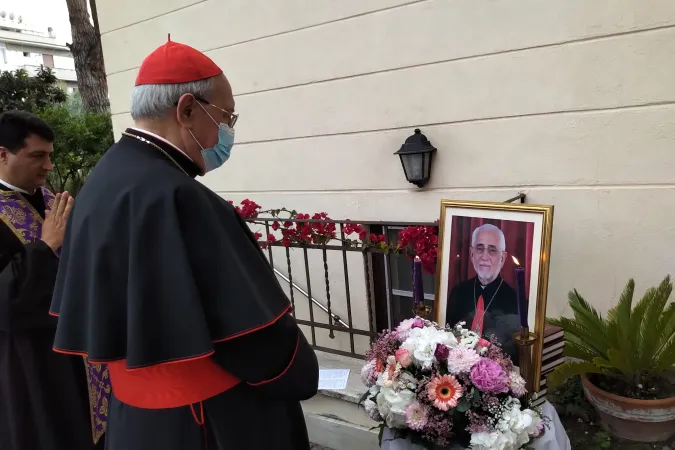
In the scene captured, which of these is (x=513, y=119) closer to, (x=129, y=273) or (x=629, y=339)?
(x=629, y=339)

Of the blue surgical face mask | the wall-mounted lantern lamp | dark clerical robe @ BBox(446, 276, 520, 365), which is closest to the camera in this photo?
the blue surgical face mask

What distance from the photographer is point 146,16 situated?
16.1 feet

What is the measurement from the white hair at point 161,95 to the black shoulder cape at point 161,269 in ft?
0.48

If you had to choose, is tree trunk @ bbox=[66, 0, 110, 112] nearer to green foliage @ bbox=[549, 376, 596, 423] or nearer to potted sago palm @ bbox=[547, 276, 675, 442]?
green foliage @ bbox=[549, 376, 596, 423]

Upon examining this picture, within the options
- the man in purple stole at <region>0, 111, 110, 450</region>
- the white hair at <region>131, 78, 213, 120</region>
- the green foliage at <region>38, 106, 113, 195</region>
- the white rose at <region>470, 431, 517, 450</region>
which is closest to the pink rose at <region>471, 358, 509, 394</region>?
the white rose at <region>470, 431, 517, 450</region>

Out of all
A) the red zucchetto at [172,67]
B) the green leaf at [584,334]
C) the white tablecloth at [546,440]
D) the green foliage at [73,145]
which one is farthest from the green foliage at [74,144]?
the green leaf at [584,334]

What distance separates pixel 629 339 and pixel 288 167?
2972 mm

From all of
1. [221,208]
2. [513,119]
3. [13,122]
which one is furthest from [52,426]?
[513,119]

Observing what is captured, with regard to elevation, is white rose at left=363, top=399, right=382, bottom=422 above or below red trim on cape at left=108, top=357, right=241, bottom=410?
below

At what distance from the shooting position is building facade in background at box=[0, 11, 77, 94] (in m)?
37.9

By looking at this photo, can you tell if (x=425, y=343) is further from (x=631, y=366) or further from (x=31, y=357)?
(x=31, y=357)

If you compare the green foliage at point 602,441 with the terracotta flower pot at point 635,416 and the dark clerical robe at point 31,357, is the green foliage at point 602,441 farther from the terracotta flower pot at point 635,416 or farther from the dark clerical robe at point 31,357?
the dark clerical robe at point 31,357

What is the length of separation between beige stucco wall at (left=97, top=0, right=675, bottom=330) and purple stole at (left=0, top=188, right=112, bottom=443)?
220 centimetres

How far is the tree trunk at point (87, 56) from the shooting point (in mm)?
12227
